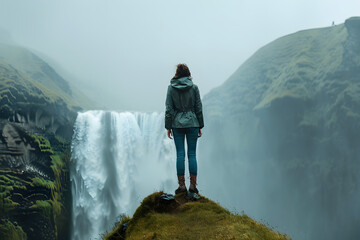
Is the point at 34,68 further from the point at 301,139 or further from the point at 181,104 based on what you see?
the point at 181,104

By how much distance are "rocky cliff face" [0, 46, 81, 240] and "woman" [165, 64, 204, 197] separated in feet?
66.1

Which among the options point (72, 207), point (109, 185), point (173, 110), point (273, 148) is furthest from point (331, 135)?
point (173, 110)

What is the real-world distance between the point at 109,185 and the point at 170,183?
325 inches

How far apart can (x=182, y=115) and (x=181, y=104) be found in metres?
0.20

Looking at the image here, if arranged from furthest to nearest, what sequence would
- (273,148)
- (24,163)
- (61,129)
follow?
(273,148)
(61,129)
(24,163)

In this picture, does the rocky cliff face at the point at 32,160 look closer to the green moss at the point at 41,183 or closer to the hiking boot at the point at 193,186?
the green moss at the point at 41,183

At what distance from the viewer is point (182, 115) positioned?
4.65m

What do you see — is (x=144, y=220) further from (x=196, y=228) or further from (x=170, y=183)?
(x=170, y=183)

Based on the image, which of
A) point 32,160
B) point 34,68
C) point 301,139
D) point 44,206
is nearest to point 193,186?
point 44,206

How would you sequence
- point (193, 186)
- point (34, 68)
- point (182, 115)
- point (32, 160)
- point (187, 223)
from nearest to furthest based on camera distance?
point (187, 223) < point (193, 186) < point (182, 115) < point (32, 160) < point (34, 68)

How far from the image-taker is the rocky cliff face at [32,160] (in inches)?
774

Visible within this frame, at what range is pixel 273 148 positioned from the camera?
3444 centimetres

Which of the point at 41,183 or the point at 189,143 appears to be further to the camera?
the point at 41,183

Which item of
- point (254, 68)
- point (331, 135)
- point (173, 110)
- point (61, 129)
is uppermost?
point (254, 68)
